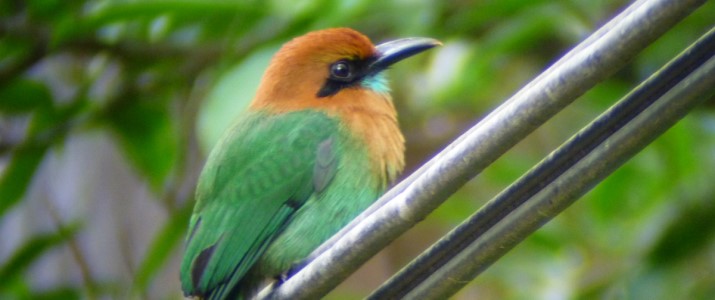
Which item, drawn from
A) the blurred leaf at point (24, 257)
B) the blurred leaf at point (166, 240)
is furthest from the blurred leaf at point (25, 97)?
the blurred leaf at point (166, 240)

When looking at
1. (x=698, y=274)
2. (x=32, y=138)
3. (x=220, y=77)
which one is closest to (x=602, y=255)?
(x=698, y=274)

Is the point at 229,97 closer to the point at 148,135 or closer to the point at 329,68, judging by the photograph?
the point at 329,68

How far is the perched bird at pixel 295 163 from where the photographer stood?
2.76 m

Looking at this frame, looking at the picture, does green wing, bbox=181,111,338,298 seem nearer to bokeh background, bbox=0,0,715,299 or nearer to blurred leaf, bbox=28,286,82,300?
bokeh background, bbox=0,0,715,299

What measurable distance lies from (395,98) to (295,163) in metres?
1.90

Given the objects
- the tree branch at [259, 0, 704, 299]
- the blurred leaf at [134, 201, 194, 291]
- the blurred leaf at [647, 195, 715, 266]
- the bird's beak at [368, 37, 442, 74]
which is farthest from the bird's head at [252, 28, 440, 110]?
the tree branch at [259, 0, 704, 299]

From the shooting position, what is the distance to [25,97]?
3.89 meters

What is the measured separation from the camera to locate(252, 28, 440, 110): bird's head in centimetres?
316

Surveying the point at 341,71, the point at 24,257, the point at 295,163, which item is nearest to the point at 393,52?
the point at 341,71

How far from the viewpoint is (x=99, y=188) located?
571 centimetres

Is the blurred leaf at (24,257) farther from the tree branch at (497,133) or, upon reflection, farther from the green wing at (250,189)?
the tree branch at (497,133)

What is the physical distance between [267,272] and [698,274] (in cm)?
161

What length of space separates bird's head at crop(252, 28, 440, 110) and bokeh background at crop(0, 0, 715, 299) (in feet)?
0.32

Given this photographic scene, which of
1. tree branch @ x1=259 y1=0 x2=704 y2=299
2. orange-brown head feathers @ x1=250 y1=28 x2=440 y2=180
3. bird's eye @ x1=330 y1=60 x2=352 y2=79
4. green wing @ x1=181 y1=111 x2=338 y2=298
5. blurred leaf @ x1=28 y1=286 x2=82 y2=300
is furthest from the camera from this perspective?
blurred leaf @ x1=28 y1=286 x2=82 y2=300
